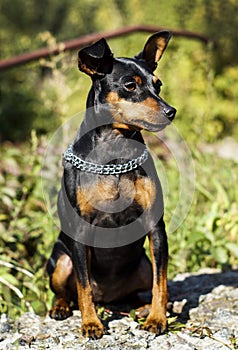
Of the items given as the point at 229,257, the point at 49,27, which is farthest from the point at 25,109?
the point at 49,27

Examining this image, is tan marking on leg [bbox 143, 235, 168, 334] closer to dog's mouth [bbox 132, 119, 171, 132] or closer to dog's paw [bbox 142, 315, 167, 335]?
dog's paw [bbox 142, 315, 167, 335]

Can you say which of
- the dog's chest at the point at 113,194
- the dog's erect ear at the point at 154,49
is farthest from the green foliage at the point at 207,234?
the dog's erect ear at the point at 154,49

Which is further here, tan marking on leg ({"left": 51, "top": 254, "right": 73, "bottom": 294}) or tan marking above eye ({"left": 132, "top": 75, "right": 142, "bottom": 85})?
tan marking on leg ({"left": 51, "top": 254, "right": 73, "bottom": 294})

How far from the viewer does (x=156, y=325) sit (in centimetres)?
286

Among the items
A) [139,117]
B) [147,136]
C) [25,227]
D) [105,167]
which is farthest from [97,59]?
[147,136]

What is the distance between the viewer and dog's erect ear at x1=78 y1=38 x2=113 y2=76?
270 cm

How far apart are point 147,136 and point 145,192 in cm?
410

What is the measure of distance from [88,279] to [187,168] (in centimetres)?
263

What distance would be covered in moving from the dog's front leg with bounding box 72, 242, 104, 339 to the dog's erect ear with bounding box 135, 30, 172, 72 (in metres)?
1.05

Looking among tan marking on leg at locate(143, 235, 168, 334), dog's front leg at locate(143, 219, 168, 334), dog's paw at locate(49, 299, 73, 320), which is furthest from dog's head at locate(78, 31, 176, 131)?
dog's paw at locate(49, 299, 73, 320)

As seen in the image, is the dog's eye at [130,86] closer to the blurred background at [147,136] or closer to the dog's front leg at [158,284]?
the dog's front leg at [158,284]

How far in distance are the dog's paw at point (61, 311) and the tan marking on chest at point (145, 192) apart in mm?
836

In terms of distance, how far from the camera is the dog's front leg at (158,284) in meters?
2.87

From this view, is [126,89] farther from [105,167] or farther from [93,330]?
[93,330]
